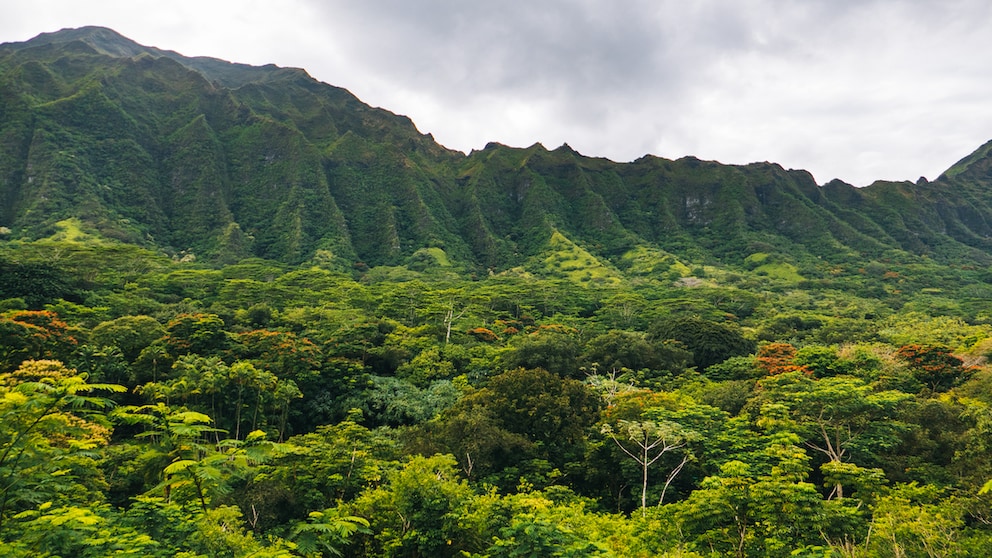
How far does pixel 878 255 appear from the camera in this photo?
12394 cm

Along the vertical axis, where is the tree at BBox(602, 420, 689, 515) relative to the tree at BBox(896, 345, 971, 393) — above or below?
below

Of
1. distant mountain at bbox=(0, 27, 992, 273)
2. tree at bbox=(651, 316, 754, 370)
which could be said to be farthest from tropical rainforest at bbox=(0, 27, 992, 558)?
distant mountain at bbox=(0, 27, 992, 273)

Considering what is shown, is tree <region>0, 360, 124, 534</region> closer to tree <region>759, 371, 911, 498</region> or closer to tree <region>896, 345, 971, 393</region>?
tree <region>759, 371, 911, 498</region>

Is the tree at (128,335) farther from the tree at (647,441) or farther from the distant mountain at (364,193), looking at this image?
the distant mountain at (364,193)

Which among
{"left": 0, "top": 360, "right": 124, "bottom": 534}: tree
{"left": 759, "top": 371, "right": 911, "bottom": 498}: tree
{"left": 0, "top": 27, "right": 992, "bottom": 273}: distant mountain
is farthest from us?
{"left": 0, "top": 27, "right": 992, "bottom": 273}: distant mountain

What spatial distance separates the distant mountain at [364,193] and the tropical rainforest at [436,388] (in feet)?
4.55

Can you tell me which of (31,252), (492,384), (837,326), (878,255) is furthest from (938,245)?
(31,252)

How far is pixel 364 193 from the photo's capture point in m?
146

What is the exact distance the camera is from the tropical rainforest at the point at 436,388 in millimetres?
9062

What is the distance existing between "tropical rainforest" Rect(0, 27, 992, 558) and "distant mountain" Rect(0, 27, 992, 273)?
139cm

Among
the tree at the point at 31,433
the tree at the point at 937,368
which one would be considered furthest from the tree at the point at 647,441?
the tree at the point at 937,368

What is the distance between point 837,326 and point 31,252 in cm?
8781

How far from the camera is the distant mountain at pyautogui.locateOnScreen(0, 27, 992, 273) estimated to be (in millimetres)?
109062

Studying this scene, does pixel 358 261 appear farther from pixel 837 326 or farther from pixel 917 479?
pixel 917 479
